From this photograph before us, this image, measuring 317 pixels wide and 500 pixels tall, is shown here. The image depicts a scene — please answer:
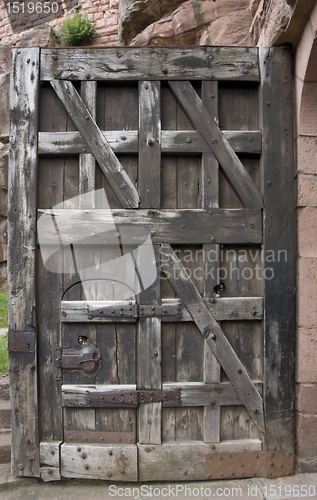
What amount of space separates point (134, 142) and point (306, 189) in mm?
1378

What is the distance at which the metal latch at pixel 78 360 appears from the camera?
8.07 ft

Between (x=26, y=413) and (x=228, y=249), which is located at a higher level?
(x=228, y=249)

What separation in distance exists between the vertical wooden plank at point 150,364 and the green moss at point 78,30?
29.1 feet

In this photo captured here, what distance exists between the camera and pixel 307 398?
7.93 ft

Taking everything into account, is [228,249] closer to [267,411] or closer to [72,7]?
[267,411]

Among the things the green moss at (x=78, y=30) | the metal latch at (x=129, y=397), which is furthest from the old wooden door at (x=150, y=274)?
the green moss at (x=78, y=30)

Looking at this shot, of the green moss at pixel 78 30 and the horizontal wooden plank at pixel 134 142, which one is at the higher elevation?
the green moss at pixel 78 30

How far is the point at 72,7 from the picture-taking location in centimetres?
986

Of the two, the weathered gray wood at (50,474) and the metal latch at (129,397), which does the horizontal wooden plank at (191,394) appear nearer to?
the metal latch at (129,397)

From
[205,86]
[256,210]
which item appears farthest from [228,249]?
[205,86]

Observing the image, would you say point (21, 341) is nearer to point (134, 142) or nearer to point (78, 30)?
point (134, 142)

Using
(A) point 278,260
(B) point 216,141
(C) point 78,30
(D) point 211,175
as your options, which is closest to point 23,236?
(D) point 211,175

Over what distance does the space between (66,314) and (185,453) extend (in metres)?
1.42

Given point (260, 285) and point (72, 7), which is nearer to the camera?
point (260, 285)
